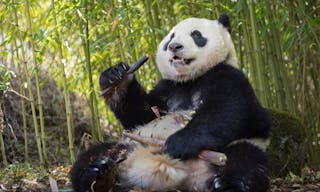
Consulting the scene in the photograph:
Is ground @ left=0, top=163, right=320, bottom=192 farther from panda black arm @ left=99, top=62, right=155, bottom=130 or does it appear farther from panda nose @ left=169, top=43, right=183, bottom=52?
panda nose @ left=169, top=43, right=183, bottom=52

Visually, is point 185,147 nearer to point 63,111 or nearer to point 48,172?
point 48,172

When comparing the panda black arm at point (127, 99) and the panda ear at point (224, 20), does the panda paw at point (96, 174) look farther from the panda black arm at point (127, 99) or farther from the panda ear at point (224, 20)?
the panda ear at point (224, 20)

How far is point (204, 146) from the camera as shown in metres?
3.28

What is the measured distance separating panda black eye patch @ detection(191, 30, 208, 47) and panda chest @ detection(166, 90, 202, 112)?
11.7 inches

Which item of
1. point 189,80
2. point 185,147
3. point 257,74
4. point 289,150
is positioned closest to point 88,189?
point 185,147

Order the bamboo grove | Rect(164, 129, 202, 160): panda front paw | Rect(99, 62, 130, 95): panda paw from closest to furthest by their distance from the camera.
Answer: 1. Rect(164, 129, 202, 160): panda front paw
2. Rect(99, 62, 130, 95): panda paw
3. the bamboo grove

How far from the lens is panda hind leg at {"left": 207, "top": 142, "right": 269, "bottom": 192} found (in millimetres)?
3148

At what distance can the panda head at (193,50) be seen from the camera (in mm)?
3650

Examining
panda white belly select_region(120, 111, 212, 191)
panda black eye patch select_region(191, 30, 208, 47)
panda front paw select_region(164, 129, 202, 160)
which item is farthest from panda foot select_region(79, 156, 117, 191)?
panda black eye patch select_region(191, 30, 208, 47)

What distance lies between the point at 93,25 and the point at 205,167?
6.82 feet

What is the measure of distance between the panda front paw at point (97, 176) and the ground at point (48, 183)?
0.36 m

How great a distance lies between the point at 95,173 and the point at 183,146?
0.51 meters

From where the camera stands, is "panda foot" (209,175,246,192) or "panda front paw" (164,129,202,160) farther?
"panda front paw" (164,129,202,160)

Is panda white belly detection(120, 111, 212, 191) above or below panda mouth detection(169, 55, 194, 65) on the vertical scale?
below
